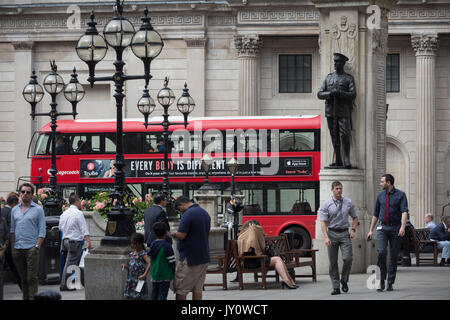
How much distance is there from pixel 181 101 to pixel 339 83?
11.2 meters

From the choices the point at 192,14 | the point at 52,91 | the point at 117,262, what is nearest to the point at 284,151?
the point at 52,91

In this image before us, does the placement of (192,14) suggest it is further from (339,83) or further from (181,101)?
(339,83)

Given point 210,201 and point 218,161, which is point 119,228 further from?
point 218,161

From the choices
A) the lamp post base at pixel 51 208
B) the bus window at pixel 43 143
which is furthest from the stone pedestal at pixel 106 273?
the bus window at pixel 43 143

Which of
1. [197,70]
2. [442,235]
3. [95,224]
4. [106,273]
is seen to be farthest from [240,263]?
[197,70]

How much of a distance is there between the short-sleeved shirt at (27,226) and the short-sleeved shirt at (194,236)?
3175mm

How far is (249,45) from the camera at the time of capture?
47094 millimetres

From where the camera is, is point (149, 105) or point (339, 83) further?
point (149, 105)

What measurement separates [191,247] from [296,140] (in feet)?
74.4

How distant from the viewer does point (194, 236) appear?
1394 centimetres

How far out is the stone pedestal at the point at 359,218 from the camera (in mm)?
21484

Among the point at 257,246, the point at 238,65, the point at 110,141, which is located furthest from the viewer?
the point at 238,65

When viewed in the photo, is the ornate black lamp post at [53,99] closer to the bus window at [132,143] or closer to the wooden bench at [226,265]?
the wooden bench at [226,265]

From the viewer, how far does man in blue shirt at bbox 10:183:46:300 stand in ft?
52.7
